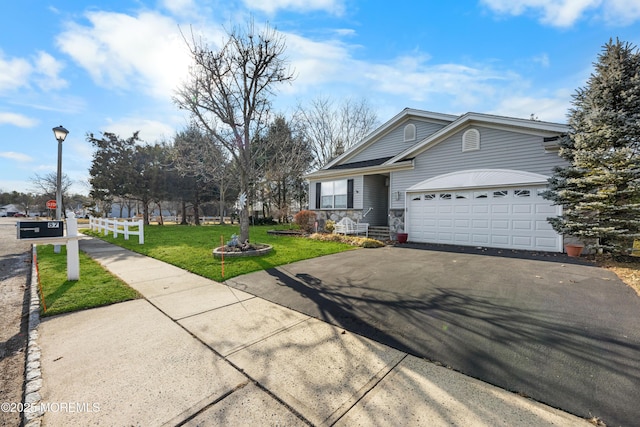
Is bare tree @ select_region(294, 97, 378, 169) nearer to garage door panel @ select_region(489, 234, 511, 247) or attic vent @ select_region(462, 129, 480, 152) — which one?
attic vent @ select_region(462, 129, 480, 152)

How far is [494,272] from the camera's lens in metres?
6.05

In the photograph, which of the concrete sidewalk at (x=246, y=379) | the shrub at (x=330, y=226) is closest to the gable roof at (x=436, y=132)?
the shrub at (x=330, y=226)

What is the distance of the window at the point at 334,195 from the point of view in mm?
14516

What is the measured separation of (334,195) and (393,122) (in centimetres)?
536

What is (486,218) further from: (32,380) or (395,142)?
(32,380)

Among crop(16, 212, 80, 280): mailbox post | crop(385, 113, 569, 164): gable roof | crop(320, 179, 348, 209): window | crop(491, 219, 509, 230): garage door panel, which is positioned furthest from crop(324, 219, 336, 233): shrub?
crop(16, 212, 80, 280): mailbox post

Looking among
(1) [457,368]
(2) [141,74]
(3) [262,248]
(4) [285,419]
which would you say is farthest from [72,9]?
(1) [457,368]

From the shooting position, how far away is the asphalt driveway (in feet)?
7.50

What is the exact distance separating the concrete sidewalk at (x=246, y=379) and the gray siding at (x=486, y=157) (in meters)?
9.66

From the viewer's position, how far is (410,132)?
14383mm

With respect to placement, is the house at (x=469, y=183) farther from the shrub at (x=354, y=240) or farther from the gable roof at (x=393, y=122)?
the shrub at (x=354, y=240)

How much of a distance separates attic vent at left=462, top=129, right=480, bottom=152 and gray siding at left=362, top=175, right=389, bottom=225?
477 centimetres

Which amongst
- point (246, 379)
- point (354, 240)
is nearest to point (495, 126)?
point (354, 240)

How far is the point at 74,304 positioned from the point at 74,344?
1.69m
